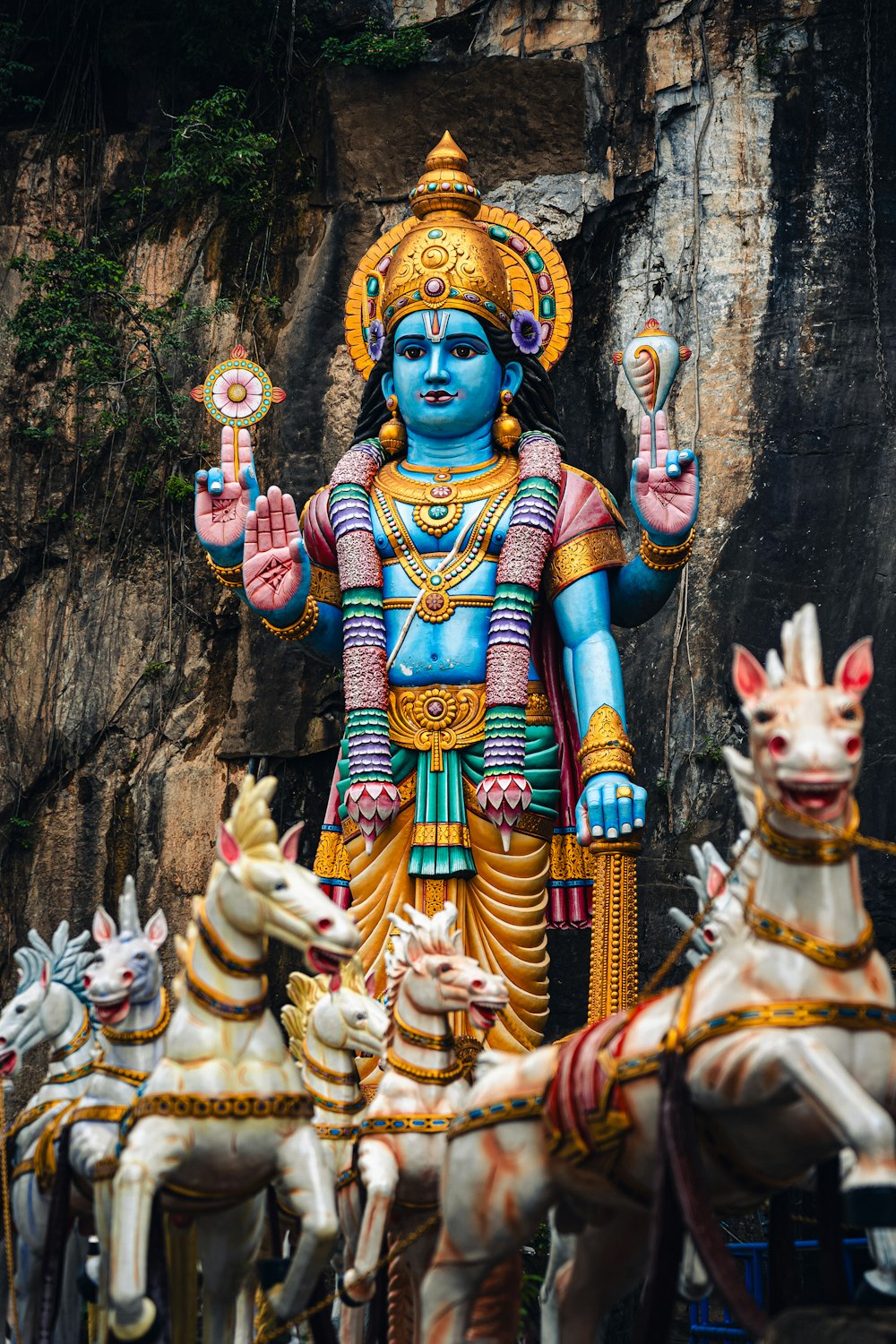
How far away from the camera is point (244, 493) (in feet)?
27.3

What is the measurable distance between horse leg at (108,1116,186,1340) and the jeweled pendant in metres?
3.52

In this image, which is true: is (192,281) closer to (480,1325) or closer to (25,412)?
(25,412)

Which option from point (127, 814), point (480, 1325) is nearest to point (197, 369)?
point (127, 814)

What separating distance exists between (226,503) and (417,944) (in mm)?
2581

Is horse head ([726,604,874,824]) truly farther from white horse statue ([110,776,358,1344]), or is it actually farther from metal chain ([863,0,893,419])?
metal chain ([863,0,893,419])

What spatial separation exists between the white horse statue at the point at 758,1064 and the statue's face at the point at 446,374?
141 inches

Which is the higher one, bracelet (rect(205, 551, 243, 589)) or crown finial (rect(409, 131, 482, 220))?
crown finial (rect(409, 131, 482, 220))

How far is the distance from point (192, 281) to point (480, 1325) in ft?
24.0

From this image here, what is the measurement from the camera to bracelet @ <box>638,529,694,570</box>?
802cm

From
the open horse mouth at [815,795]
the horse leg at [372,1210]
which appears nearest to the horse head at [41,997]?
the horse leg at [372,1210]

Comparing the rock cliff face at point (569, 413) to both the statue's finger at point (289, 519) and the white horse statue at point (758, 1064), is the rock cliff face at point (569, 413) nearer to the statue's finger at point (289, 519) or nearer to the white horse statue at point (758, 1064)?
the statue's finger at point (289, 519)

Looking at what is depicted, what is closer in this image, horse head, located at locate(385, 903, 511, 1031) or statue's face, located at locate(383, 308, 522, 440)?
horse head, located at locate(385, 903, 511, 1031)

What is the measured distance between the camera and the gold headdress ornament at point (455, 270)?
8516 millimetres

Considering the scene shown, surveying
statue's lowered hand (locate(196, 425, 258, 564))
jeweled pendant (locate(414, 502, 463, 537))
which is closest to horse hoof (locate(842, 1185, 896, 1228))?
jeweled pendant (locate(414, 502, 463, 537))
